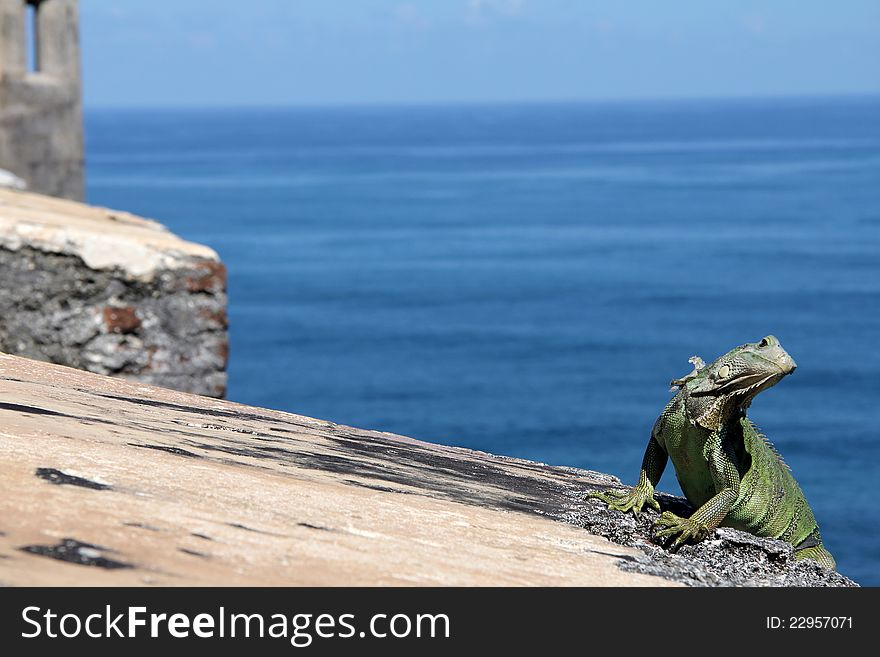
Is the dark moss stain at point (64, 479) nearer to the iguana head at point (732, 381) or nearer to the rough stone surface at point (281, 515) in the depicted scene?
the rough stone surface at point (281, 515)

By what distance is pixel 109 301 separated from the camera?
20.4ft

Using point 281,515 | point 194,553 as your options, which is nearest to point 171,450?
point 281,515

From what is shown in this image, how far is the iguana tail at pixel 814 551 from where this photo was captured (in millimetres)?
3512

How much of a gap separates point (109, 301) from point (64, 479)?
3.45m

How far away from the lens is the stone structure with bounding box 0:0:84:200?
45.9ft

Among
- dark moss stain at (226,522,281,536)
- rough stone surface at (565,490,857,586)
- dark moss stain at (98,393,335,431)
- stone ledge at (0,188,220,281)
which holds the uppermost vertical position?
stone ledge at (0,188,220,281)

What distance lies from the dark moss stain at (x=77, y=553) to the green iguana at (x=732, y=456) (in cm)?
154

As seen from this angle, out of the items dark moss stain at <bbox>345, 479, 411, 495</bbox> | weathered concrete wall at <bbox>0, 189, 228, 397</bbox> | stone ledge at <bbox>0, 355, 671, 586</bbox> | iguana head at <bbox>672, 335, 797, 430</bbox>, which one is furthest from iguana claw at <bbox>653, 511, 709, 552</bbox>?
weathered concrete wall at <bbox>0, 189, 228, 397</bbox>

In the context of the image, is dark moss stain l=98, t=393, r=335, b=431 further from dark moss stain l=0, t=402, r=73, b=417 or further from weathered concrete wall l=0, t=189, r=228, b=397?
weathered concrete wall l=0, t=189, r=228, b=397

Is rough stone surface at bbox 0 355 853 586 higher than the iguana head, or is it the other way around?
the iguana head

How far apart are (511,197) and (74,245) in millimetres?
73477

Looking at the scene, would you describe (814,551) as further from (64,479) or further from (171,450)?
(64,479)

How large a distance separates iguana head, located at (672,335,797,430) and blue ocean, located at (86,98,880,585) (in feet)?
63.6

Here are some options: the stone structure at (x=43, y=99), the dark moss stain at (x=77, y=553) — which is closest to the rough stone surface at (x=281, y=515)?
the dark moss stain at (x=77, y=553)
